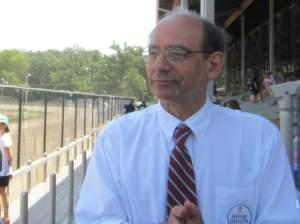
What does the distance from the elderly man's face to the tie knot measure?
0.35 ft

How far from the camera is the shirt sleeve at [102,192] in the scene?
7.28ft

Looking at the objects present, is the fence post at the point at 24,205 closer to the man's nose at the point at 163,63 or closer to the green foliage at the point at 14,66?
the man's nose at the point at 163,63

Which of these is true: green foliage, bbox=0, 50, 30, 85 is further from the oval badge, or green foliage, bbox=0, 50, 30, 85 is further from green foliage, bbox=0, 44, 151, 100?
the oval badge

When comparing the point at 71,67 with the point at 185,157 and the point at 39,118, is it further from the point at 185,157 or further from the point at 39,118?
the point at 185,157

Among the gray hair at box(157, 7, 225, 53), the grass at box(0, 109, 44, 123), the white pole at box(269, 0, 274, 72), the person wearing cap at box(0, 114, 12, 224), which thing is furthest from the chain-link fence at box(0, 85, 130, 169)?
the white pole at box(269, 0, 274, 72)

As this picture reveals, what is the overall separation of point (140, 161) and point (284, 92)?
3.30m

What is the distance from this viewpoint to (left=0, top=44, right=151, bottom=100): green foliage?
99562mm

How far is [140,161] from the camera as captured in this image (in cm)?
231

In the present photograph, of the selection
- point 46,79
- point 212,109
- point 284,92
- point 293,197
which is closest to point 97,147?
point 212,109

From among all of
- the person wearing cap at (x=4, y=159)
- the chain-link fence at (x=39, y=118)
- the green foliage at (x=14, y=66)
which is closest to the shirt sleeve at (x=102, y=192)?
the person wearing cap at (x=4, y=159)

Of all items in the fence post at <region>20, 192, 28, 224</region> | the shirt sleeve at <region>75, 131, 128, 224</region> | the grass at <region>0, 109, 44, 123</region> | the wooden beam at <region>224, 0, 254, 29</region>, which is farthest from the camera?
the wooden beam at <region>224, 0, 254, 29</region>

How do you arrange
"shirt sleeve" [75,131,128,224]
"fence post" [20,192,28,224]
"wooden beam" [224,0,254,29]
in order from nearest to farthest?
"shirt sleeve" [75,131,128,224]
"fence post" [20,192,28,224]
"wooden beam" [224,0,254,29]

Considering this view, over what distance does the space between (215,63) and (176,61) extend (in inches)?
8.6

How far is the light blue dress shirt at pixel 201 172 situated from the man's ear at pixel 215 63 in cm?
16
